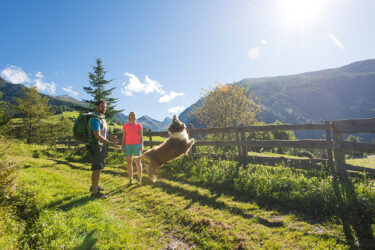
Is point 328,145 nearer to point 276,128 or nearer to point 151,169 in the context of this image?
point 276,128

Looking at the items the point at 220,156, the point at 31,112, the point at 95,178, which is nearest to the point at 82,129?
the point at 95,178

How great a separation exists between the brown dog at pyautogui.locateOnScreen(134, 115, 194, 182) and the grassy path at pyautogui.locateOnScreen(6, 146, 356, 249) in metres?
1.24

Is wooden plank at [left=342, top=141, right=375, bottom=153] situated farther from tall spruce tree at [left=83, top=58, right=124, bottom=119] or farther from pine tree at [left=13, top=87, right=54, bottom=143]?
pine tree at [left=13, top=87, right=54, bottom=143]

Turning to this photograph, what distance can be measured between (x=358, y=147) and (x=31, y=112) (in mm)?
40386

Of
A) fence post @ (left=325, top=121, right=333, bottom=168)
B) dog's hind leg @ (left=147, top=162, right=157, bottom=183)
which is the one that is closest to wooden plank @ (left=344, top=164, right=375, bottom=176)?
fence post @ (left=325, top=121, right=333, bottom=168)

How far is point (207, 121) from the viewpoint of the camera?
31.4 metres

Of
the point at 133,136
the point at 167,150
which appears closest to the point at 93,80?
the point at 133,136

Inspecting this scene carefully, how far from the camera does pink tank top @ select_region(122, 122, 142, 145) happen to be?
19.8ft

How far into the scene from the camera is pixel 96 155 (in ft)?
15.8

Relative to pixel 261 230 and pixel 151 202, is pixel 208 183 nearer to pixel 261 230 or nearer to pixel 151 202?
pixel 151 202

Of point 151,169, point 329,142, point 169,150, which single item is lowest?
point 151,169

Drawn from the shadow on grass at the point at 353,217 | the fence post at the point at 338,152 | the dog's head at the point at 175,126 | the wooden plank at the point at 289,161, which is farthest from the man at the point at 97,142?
the fence post at the point at 338,152

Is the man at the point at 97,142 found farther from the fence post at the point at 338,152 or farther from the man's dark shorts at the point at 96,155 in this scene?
the fence post at the point at 338,152

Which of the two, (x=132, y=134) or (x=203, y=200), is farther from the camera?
(x=132, y=134)
